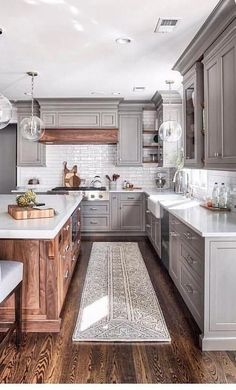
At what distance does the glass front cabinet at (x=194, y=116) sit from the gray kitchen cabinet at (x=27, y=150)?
3.50 m

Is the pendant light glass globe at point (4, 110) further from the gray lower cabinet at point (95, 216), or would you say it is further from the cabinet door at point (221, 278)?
the gray lower cabinet at point (95, 216)

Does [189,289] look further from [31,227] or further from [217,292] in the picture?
[31,227]

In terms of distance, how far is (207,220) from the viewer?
10.2 ft

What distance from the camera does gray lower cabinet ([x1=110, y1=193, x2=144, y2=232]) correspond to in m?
6.94

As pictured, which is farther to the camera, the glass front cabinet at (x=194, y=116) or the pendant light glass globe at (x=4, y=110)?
the glass front cabinet at (x=194, y=116)

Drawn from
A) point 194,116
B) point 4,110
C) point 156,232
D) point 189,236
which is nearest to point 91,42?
point 4,110

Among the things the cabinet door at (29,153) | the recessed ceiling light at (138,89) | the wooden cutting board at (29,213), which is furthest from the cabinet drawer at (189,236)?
the cabinet door at (29,153)

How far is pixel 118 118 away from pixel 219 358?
5266 mm

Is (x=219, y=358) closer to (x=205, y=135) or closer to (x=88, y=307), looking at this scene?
(x=88, y=307)

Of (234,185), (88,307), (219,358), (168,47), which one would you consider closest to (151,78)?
(168,47)

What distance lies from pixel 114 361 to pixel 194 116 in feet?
8.95

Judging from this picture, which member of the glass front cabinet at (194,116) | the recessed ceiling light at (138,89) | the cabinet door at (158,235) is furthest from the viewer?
the recessed ceiling light at (138,89)

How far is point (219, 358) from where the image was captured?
2557 millimetres

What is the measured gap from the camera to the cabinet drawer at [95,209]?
22.8ft
